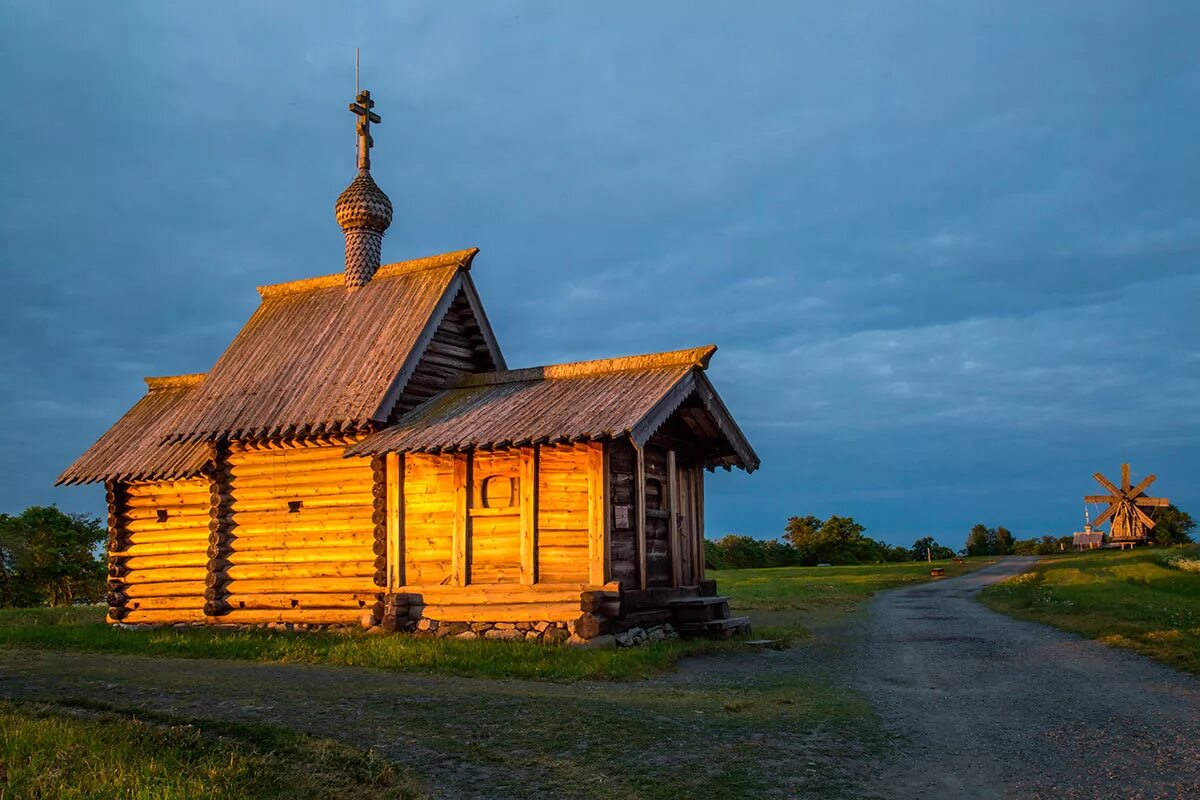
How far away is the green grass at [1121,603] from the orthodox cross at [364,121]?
2216cm

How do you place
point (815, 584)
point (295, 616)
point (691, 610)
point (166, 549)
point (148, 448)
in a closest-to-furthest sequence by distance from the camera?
point (691, 610), point (295, 616), point (166, 549), point (148, 448), point (815, 584)

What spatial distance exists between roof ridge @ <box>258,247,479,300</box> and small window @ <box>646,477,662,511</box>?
25.0 ft

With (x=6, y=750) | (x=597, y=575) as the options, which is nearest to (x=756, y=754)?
(x=6, y=750)

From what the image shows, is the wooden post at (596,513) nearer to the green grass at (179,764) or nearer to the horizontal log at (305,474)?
the horizontal log at (305,474)

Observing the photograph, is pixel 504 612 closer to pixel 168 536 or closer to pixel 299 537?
pixel 299 537

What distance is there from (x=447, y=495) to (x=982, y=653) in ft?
35.1

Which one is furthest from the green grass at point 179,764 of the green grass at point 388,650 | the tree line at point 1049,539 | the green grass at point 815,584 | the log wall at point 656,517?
the tree line at point 1049,539

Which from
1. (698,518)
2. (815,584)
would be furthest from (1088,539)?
(698,518)

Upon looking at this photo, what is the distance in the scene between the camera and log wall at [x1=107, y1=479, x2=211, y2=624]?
2338cm

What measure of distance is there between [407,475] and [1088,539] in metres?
75.9

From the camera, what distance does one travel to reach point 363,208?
86.0 feet

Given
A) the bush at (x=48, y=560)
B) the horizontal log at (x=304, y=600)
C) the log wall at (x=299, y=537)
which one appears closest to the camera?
the horizontal log at (x=304, y=600)

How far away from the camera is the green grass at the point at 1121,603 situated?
1673cm

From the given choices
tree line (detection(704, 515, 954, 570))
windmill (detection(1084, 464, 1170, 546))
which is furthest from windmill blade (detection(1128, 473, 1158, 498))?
tree line (detection(704, 515, 954, 570))
